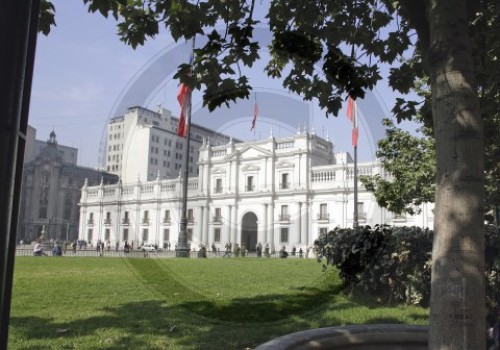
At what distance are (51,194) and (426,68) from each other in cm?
6626

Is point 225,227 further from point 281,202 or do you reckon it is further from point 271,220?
point 281,202

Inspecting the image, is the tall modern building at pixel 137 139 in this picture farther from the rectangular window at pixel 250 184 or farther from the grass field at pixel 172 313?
the rectangular window at pixel 250 184

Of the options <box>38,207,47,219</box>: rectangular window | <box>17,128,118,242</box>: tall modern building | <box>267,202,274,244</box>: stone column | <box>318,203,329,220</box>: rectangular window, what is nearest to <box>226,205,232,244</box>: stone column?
<box>267,202,274,244</box>: stone column

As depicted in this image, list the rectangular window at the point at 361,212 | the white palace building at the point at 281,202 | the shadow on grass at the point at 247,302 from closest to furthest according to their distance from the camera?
the shadow on grass at the point at 247,302 → the rectangular window at the point at 361,212 → the white palace building at the point at 281,202

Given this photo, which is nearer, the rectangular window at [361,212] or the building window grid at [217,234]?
the rectangular window at [361,212]

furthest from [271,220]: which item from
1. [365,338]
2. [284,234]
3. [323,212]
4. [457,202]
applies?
[457,202]

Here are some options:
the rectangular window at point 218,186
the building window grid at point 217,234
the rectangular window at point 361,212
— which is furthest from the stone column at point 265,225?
the rectangular window at point 361,212

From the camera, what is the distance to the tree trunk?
2.21 meters

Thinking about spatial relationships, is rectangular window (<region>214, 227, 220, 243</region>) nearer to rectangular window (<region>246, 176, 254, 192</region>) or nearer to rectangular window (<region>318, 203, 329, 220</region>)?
rectangular window (<region>246, 176, 254, 192</region>)

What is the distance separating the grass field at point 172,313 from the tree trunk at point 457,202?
2371 mm

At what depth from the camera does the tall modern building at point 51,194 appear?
5803cm

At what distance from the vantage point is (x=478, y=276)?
88.0 inches

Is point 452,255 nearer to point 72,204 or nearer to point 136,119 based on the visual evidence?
point 136,119

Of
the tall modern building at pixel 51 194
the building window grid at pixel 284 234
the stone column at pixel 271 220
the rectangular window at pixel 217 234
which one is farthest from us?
the tall modern building at pixel 51 194
